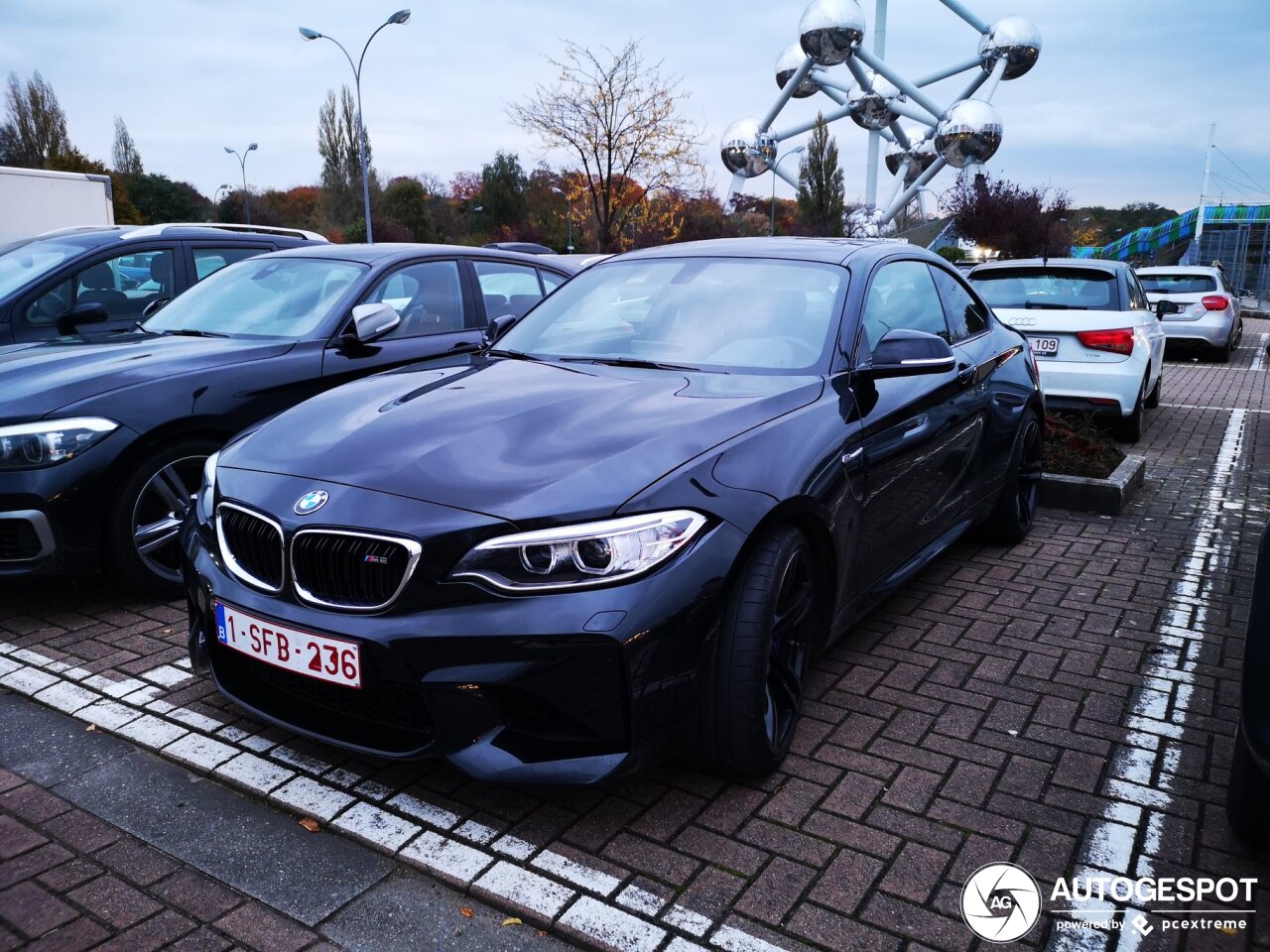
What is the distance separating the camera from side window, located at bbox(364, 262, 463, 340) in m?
5.32

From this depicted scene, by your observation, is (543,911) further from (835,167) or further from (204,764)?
(835,167)

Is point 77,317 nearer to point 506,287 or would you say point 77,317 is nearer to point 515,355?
point 506,287

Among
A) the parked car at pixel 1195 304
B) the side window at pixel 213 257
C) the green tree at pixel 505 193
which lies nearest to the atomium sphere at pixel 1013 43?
the green tree at pixel 505 193

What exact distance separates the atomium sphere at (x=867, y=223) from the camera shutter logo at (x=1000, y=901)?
48.3 m

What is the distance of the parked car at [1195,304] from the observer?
15625mm

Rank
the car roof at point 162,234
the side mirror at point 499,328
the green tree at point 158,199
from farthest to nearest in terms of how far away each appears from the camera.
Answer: the green tree at point 158,199, the car roof at point 162,234, the side mirror at point 499,328

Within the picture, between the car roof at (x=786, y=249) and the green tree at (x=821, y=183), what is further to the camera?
the green tree at (x=821, y=183)

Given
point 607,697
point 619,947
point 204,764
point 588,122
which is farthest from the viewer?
point 588,122

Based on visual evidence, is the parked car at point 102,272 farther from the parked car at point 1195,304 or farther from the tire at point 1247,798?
the parked car at point 1195,304

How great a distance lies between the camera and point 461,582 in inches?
94.3

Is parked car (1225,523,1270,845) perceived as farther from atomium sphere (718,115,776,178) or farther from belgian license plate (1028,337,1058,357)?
atomium sphere (718,115,776,178)

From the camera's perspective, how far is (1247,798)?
248cm

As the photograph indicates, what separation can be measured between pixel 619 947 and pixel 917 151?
186ft

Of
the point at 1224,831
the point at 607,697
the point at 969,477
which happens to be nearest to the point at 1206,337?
the point at 969,477
